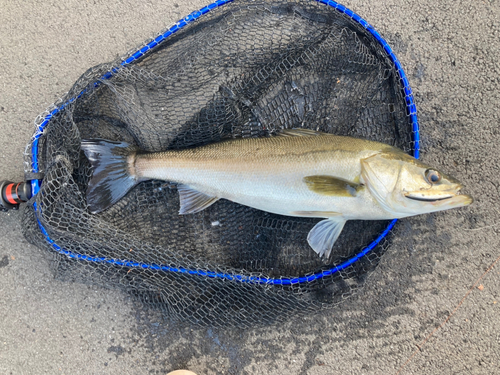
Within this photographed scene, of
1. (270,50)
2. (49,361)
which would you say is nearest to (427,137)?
(270,50)

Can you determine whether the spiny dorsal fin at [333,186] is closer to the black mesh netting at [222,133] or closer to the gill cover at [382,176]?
the gill cover at [382,176]

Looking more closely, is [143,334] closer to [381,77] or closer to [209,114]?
[209,114]

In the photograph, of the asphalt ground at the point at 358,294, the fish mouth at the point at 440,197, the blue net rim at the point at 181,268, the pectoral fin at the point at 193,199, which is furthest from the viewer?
the asphalt ground at the point at 358,294

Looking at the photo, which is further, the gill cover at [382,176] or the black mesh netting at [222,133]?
the black mesh netting at [222,133]

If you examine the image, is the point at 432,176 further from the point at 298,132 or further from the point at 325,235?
the point at 298,132

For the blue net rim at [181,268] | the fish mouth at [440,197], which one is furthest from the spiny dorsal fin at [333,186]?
the blue net rim at [181,268]

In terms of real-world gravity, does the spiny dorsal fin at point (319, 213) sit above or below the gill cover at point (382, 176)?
below

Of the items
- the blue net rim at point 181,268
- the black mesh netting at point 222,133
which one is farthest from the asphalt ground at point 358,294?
the blue net rim at point 181,268

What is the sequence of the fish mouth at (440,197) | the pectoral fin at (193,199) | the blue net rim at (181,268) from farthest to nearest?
the pectoral fin at (193,199), the blue net rim at (181,268), the fish mouth at (440,197)
